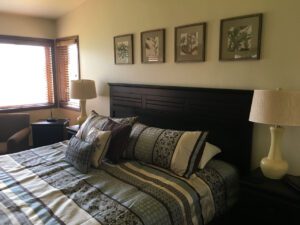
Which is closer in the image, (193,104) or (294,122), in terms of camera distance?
(294,122)

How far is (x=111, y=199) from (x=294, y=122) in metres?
1.23

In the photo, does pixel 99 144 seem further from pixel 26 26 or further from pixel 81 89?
pixel 26 26

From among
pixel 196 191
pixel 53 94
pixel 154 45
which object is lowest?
pixel 196 191

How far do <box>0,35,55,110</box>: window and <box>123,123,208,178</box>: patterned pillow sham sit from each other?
8.77 ft

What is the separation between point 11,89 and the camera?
4016 mm

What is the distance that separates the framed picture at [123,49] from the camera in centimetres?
301

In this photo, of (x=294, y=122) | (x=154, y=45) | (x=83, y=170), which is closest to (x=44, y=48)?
(x=154, y=45)

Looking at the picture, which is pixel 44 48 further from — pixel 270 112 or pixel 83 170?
pixel 270 112

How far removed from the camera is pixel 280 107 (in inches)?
63.2

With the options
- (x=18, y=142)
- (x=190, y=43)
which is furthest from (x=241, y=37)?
(x=18, y=142)

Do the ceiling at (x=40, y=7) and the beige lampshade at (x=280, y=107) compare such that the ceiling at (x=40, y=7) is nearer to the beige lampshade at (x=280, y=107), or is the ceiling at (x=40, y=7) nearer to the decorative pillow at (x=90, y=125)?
the decorative pillow at (x=90, y=125)

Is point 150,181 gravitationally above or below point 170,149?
below

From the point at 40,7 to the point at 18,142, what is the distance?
1.90m

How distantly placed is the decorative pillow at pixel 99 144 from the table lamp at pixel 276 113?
116cm
